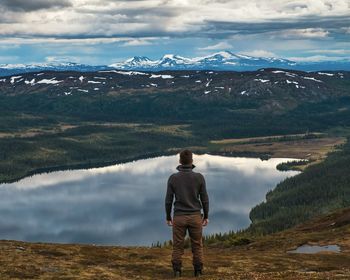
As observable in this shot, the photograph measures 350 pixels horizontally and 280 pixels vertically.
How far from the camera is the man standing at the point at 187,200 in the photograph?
28.4 metres

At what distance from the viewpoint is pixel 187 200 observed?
28594 mm

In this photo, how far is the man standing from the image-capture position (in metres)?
28.4

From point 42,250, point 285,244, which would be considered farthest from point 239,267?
point 285,244

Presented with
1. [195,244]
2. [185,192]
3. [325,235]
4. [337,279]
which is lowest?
[325,235]

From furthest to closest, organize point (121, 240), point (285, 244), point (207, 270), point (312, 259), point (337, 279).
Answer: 1. point (121, 240)
2. point (285, 244)
3. point (312, 259)
4. point (207, 270)
5. point (337, 279)

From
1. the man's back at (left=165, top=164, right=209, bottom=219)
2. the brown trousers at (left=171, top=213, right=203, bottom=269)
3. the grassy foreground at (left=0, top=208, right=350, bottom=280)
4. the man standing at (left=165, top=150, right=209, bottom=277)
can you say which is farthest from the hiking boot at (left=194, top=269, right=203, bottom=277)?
the man's back at (left=165, top=164, right=209, bottom=219)

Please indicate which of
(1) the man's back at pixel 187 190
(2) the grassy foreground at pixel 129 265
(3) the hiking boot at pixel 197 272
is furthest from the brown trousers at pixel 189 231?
(2) the grassy foreground at pixel 129 265

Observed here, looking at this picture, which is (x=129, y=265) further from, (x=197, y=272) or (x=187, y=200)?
(x=187, y=200)

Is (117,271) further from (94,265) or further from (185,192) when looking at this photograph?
(185,192)

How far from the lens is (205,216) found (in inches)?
1136

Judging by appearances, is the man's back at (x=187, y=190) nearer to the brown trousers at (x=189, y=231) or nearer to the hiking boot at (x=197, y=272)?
the brown trousers at (x=189, y=231)

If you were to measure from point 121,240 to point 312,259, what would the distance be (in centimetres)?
14691

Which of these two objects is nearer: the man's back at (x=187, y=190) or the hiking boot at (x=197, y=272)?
the man's back at (x=187, y=190)

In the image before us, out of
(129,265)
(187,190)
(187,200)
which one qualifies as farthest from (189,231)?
(129,265)
